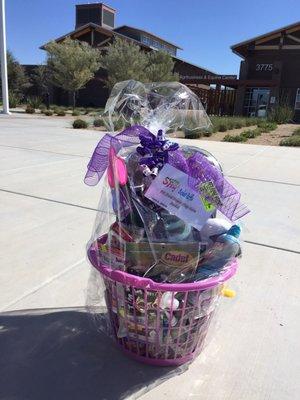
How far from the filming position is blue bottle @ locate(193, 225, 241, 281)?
1.83 meters

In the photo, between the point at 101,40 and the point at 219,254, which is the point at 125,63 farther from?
the point at 219,254

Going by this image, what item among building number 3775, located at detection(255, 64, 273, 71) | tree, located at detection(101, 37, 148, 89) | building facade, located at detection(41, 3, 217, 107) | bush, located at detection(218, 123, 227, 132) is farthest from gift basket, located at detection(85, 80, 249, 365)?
building facade, located at detection(41, 3, 217, 107)

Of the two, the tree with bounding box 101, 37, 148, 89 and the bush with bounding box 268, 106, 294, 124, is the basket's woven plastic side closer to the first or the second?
the bush with bounding box 268, 106, 294, 124

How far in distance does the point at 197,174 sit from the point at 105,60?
106ft

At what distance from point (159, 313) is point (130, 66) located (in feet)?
102

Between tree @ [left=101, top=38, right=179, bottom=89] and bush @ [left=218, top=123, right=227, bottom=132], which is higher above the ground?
tree @ [left=101, top=38, right=179, bottom=89]

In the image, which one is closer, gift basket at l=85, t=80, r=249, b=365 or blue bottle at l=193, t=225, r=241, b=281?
gift basket at l=85, t=80, r=249, b=365

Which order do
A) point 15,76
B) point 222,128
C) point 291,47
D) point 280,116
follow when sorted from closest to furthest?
point 222,128
point 280,116
point 291,47
point 15,76

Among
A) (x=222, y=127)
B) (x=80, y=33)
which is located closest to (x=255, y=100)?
(x=80, y=33)

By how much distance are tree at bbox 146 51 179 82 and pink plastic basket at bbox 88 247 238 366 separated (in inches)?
1218

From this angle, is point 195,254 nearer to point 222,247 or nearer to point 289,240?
point 222,247

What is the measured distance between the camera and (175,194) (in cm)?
172

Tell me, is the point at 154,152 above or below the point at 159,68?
below

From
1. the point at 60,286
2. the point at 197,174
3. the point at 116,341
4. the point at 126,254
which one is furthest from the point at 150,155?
the point at 60,286
